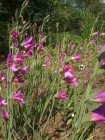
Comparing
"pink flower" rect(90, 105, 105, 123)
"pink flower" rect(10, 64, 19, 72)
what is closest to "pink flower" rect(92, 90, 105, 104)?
"pink flower" rect(90, 105, 105, 123)

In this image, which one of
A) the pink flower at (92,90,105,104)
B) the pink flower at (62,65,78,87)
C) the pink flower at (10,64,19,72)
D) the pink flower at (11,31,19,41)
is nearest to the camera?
the pink flower at (92,90,105,104)

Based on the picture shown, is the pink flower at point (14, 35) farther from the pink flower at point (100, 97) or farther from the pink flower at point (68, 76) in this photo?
the pink flower at point (100, 97)

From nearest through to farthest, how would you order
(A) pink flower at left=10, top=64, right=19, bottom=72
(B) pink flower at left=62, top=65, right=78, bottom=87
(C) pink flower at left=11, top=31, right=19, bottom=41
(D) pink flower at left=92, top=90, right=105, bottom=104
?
1. (D) pink flower at left=92, top=90, right=105, bottom=104
2. (A) pink flower at left=10, top=64, right=19, bottom=72
3. (C) pink flower at left=11, top=31, right=19, bottom=41
4. (B) pink flower at left=62, top=65, right=78, bottom=87

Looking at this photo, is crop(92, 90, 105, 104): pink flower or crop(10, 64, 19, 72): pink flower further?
crop(10, 64, 19, 72): pink flower

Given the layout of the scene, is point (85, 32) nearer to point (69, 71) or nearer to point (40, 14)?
point (40, 14)

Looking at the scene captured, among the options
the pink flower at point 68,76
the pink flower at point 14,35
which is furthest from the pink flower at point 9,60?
the pink flower at point 68,76

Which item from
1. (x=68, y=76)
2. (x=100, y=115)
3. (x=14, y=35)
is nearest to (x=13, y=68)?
(x=14, y=35)

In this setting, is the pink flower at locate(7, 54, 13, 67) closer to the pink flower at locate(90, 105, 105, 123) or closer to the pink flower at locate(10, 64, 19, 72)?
the pink flower at locate(10, 64, 19, 72)

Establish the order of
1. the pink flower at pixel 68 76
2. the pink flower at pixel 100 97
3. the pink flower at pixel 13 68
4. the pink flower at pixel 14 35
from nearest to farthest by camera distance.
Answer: the pink flower at pixel 100 97 < the pink flower at pixel 13 68 < the pink flower at pixel 14 35 < the pink flower at pixel 68 76

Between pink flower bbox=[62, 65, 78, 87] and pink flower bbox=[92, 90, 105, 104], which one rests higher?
pink flower bbox=[92, 90, 105, 104]

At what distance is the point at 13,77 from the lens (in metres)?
1.95

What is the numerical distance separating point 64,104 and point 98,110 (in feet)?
6.12

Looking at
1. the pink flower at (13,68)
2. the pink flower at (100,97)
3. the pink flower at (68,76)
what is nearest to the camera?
the pink flower at (100,97)

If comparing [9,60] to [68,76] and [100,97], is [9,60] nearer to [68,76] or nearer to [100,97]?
[68,76]
